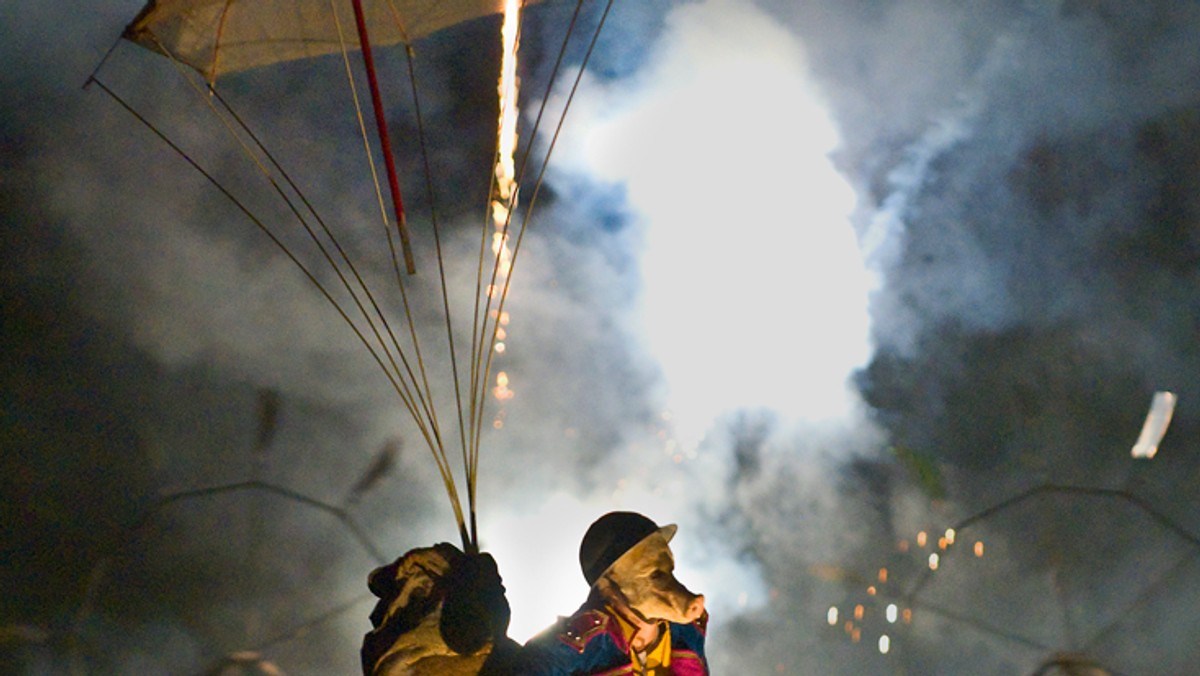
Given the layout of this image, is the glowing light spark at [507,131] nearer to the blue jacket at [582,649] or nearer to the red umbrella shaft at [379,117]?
the red umbrella shaft at [379,117]

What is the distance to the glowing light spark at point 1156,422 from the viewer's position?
1064 cm

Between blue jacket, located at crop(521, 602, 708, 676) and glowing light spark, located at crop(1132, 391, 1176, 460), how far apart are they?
404 inches

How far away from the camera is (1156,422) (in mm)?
10891

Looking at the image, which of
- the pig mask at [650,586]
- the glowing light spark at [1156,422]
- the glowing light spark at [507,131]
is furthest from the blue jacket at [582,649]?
the glowing light spark at [1156,422]

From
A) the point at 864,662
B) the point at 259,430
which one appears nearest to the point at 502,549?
the point at 259,430

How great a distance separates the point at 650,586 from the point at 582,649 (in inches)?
12.8

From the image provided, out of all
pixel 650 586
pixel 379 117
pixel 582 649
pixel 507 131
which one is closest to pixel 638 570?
pixel 650 586

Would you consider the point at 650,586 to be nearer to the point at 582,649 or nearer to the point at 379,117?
the point at 582,649

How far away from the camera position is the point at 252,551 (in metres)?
11.5

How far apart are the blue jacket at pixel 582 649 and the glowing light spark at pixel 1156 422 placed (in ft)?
33.7

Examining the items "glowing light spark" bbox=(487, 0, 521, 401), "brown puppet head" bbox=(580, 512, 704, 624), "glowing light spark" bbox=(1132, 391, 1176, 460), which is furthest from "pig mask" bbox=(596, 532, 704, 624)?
"glowing light spark" bbox=(1132, 391, 1176, 460)

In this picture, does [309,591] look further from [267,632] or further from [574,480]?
[574,480]

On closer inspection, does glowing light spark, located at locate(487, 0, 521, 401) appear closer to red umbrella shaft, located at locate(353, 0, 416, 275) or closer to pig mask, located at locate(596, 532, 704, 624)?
red umbrella shaft, located at locate(353, 0, 416, 275)

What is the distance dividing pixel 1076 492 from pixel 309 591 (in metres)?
10.4
